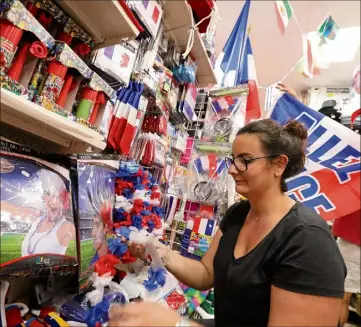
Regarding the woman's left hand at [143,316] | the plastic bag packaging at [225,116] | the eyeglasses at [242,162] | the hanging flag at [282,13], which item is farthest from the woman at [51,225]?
the hanging flag at [282,13]

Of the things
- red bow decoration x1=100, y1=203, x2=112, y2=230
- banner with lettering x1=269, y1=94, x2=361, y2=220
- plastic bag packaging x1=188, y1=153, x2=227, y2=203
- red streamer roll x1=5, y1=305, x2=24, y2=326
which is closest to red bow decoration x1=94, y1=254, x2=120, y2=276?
red bow decoration x1=100, y1=203, x2=112, y2=230

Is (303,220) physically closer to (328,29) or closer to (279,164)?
(279,164)

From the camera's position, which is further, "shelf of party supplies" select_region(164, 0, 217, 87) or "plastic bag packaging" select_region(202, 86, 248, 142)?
"plastic bag packaging" select_region(202, 86, 248, 142)

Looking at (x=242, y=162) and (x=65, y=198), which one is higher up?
(x=242, y=162)

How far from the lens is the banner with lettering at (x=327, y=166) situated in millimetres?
1832

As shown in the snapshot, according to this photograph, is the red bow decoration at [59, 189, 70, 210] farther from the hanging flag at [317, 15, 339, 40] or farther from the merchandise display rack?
the hanging flag at [317, 15, 339, 40]

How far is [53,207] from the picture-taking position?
0.70 metres

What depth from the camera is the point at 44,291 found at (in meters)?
0.88

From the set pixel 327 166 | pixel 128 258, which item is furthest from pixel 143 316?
pixel 327 166

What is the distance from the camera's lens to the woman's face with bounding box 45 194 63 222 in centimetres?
69

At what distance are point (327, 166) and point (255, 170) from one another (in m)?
1.27

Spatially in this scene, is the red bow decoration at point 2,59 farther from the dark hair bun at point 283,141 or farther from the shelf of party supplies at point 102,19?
the dark hair bun at point 283,141

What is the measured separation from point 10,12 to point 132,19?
336mm

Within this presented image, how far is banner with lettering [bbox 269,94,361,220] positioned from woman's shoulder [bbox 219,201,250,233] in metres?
0.97
